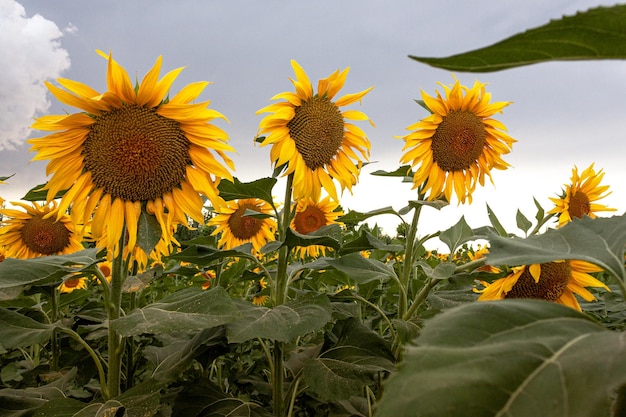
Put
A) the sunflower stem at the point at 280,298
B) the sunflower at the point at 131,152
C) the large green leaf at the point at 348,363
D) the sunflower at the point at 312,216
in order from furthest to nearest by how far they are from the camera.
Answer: the sunflower at the point at 312,216 → the sunflower stem at the point at 280,298 → the sunflower at the point at 131,152 → the large green leaf at the point at 348,363

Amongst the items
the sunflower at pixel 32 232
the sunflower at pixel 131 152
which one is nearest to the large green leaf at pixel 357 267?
the sunflower at pixel 131 152

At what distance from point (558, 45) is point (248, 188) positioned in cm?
144

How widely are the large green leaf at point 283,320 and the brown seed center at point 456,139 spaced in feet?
4.11

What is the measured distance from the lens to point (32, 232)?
2996 millimetres

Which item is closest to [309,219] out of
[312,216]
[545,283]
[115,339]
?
[312,216]

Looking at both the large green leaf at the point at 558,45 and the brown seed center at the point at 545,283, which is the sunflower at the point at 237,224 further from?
the large green leaf at the point at 558,45

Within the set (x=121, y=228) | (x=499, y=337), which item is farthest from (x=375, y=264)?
(x=499, y=337)

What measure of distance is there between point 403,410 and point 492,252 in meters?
0.52

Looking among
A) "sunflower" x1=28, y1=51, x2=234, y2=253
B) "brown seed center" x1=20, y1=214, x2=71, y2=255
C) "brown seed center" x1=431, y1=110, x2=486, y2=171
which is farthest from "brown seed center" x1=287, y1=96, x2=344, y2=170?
"brown seed center" x1=20, y1=214, x2=71, y2=255

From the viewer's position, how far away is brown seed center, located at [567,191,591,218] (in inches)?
115

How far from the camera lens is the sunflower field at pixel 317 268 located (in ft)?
1.69

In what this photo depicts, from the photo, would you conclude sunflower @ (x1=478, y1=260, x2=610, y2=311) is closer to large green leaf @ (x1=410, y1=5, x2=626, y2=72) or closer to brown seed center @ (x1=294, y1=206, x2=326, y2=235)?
large green leaf @ (x1=410, y1=5, x2=626, y2=72)

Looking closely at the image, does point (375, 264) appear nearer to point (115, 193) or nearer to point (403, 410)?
point (115, 193)

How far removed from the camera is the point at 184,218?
5.79 ft
